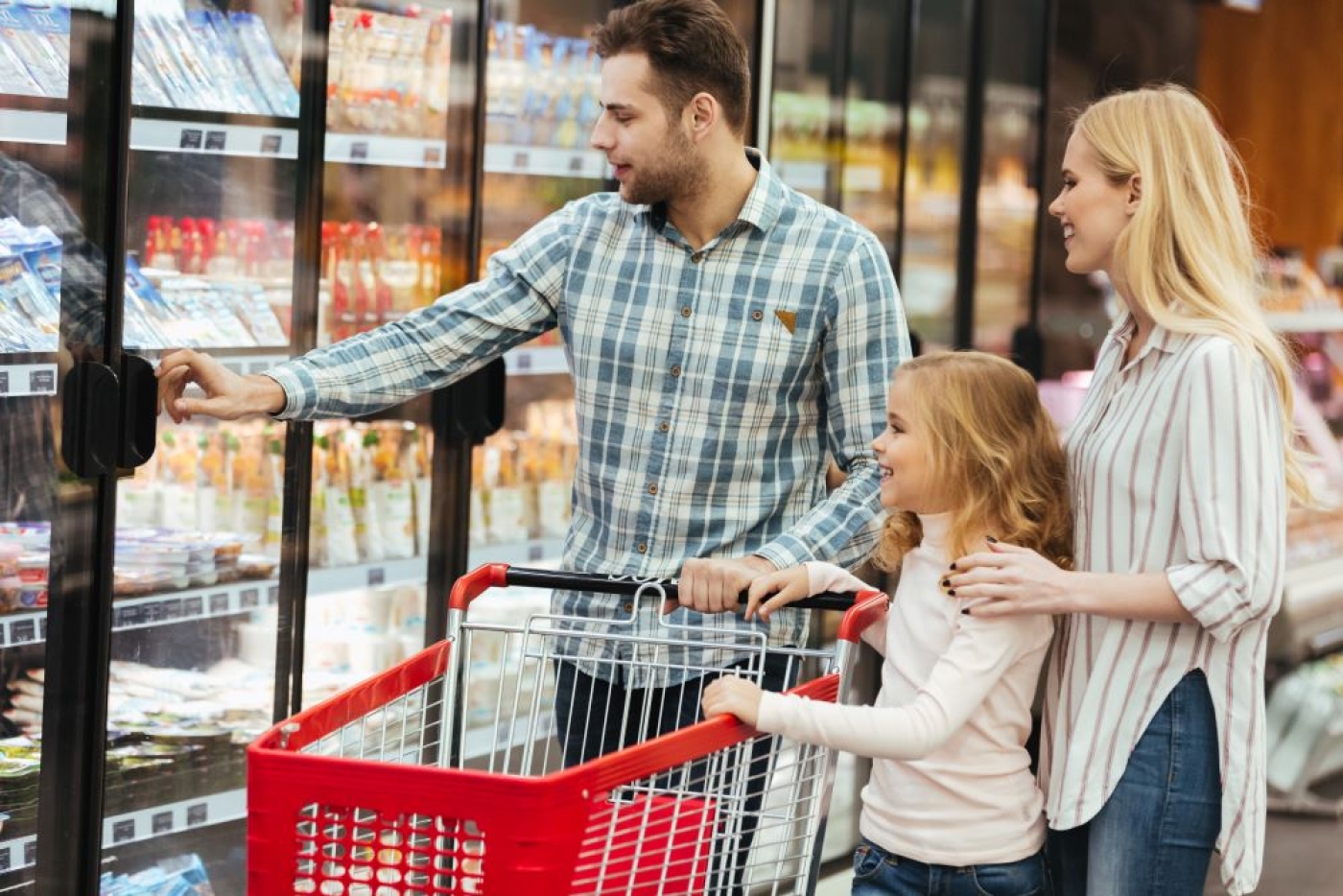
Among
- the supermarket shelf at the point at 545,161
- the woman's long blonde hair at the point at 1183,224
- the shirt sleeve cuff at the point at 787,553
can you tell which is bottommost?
the shirt sleeve cuff at the point at 787,553

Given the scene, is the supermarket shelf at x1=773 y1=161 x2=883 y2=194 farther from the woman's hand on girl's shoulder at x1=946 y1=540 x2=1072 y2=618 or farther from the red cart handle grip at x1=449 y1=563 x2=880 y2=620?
the woman's hand on girl's shoulder at x1=946 y1=540 x2=1072 y2=618

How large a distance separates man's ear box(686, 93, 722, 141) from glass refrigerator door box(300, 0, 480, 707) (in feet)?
3.64

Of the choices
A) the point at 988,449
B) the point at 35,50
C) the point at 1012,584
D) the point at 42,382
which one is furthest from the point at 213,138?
the point at 1012,584

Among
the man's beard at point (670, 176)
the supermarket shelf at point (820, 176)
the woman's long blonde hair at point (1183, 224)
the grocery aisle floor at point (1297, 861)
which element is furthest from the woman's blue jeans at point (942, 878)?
the supermarket shelf at point (820, 176)

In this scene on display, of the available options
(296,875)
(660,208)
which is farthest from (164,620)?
(296,875)

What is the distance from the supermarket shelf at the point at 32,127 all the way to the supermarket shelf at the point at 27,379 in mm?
342

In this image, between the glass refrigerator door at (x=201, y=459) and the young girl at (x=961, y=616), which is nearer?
the young girl at (x=961, y=616)

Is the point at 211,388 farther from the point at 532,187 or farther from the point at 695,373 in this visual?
the point at 532,187

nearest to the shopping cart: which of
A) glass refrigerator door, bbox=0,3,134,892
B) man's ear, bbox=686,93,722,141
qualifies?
man's ear, bbox=686,93,722,141

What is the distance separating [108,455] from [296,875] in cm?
122

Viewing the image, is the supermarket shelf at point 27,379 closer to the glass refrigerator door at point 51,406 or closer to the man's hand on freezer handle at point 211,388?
the glass refrigerator door at point 51,406

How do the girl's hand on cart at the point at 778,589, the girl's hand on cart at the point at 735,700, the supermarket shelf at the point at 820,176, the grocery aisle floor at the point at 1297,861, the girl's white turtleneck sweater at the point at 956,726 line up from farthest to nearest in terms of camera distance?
the supermarket shelf at the point at 820,176 < the grocery aisle floor at the point at 1297,861 < the girl's hand on cart at the point at 778,589 < the girl's white turtleneck sweater at the point at 956,726 < the girl's hand on cart at the point at 735,700

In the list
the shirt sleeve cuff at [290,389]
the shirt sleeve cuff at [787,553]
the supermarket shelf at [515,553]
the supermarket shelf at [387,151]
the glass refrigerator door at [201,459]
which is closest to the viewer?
the shirt sleeve cuff at [787,553]

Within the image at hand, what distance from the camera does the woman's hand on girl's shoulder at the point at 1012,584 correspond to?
6.38 feet
